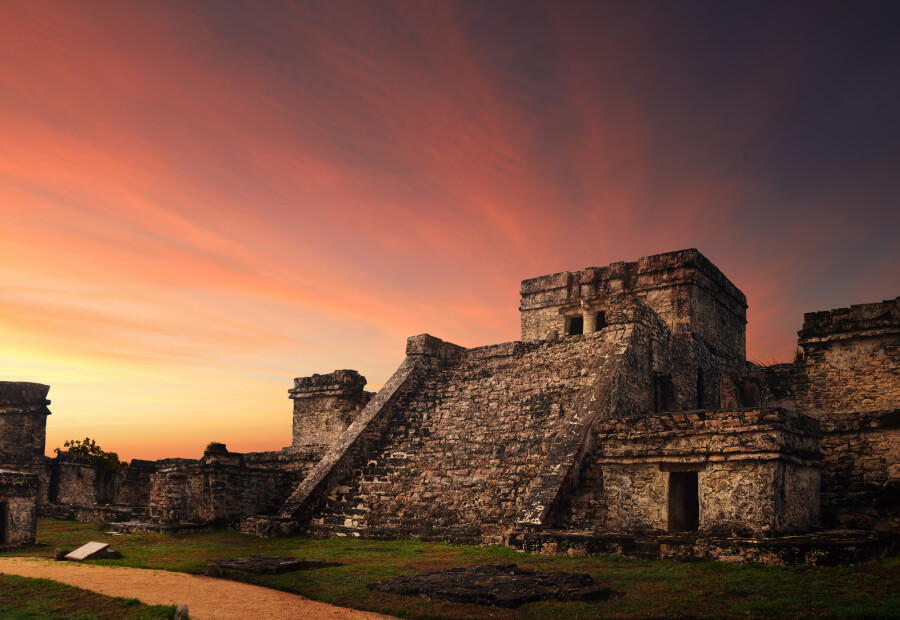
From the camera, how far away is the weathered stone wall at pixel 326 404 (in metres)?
21.3

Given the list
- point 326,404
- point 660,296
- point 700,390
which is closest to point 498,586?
point 700,390

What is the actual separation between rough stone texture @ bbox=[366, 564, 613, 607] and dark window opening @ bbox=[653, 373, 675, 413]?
829 cm

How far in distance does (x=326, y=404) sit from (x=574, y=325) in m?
8.35

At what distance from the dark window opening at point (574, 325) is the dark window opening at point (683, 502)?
1246 cm

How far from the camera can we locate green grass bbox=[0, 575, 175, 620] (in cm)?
721

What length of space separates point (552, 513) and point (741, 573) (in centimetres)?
372

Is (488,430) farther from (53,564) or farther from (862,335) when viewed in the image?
(862,335)

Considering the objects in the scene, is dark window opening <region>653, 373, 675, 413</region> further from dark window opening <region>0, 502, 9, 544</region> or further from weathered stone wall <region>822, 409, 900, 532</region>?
dark window opening <region>0, 502, 9, 544</region>

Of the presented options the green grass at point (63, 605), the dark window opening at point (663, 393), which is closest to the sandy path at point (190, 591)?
the green grass at point (63, 605)

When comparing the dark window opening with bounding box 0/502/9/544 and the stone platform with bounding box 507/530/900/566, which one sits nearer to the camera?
the stone platform with bounding box 507/530/900/566

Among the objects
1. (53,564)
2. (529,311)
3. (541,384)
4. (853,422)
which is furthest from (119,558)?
(529,311)

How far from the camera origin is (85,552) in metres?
11.3

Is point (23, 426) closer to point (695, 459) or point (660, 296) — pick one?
point (660, 296)

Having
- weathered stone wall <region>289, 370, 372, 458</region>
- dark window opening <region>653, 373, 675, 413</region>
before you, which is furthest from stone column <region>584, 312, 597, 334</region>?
weathered stone wall <region>289, 370, 372, 458</region>
